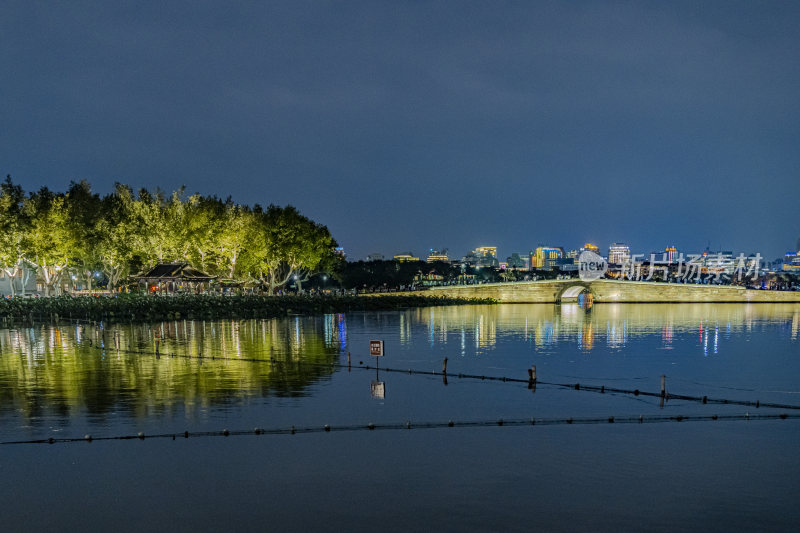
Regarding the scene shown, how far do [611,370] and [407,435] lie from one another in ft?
81.3

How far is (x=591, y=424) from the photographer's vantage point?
2836 centimetres

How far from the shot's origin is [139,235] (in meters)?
100

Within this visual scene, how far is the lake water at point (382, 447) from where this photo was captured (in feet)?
60.3

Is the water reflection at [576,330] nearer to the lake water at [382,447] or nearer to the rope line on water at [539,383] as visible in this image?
the rope line on water at [539,383]

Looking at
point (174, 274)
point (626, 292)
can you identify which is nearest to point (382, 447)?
point (174, 274)

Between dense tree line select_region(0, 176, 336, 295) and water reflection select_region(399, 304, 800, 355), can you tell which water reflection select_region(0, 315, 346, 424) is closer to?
water reflection select_region(399, 304, 800, 355)

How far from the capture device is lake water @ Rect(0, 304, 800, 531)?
18.4 meters

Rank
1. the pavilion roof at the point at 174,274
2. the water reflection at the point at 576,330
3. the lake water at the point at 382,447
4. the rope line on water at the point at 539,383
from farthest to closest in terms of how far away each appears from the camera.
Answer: the pavilion roof at the point at 174,274
the water reflection at the point at 576,330
the rope line on water at the point at 539,383
the lake water at the point at 382,447

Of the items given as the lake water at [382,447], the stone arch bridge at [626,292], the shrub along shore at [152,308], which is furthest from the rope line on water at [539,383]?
the stone arch bridge at [626,292]

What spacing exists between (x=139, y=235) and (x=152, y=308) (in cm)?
2109

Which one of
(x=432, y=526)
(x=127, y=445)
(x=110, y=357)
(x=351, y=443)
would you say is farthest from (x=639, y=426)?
(x=110, y=357)

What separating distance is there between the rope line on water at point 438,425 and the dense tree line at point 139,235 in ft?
220

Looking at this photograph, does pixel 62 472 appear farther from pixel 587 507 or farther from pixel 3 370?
pixel 3 370

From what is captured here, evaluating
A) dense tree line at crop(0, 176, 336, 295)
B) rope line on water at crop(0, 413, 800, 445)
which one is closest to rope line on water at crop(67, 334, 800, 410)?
rope line on water at crop(0, 413, 800, 445)
